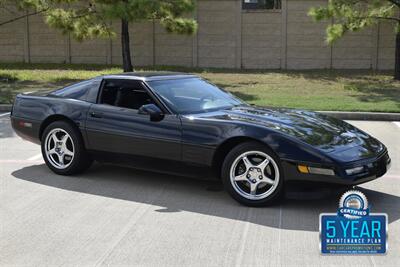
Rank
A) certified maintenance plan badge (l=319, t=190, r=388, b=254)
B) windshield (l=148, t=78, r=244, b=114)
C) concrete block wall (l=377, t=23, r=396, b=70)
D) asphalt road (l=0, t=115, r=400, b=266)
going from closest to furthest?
certified maintenance plan badge (l=319, t=190, r=388, b=254)
asphalt road (l=0, t=115, r=400, b=266)
windshield (l=148, t=78, r=244, b=114)
concrete block wall (l=377, t=23, r=396, b=70)

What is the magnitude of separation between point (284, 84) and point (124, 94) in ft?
42.2

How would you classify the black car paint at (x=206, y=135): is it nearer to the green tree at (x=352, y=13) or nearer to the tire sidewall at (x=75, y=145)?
the tire sidewall at (x=75, y=145)

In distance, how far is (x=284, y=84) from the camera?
61.0 feet

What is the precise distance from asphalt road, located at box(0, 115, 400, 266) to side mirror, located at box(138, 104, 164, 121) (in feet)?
2.64

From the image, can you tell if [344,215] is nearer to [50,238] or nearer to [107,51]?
[50,238]

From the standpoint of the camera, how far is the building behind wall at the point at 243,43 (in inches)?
939

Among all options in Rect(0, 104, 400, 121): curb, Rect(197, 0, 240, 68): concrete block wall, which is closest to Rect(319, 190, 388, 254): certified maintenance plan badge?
Rect(0, 104, 400, 121): curb

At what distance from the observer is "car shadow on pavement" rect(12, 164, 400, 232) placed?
5098mm

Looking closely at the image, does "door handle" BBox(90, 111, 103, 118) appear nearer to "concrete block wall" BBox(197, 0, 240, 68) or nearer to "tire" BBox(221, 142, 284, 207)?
"tire" BBox(221, 142, 284, 207)

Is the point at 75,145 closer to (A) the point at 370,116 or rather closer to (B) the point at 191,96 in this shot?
(B) the point at 191,96

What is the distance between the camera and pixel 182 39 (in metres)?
24.8

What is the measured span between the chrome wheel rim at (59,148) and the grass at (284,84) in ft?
24.6

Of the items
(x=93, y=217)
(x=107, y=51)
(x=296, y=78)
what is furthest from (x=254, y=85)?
(x=93, y=217)

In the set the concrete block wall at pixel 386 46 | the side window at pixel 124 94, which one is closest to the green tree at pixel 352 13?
the concrete block wall at pixel 386 46
